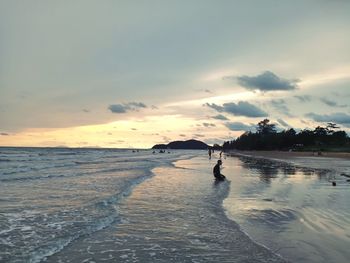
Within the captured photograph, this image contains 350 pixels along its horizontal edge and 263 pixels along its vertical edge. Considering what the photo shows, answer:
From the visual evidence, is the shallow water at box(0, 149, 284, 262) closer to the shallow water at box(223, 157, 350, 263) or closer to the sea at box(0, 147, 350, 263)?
the sea at box(0, 147, 350, 263)

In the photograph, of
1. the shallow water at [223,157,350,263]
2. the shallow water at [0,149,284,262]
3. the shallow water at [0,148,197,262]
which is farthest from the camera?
the shallow water at [0,148,197,262]

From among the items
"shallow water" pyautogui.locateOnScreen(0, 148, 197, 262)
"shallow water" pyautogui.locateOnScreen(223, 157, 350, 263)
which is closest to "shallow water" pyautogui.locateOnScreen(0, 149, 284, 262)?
"shallow water" pyautogui.locateOnScreen(0, 148, 197, 262)

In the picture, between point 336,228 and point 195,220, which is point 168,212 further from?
point 336,228

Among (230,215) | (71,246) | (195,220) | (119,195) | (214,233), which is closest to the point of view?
(71,246)

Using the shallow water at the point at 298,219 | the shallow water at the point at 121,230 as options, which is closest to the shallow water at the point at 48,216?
the shallow water at the point at 121,230

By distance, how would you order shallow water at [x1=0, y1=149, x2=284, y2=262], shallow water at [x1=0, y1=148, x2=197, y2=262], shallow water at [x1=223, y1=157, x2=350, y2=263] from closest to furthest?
shallow water at [x1=0, y1=149, x2=284, y2=262] → shallow water at [x1=223, y1=157, x2=350, y2=263] → shallow water at [x1=0, y1=148, x2=197, y2=262]

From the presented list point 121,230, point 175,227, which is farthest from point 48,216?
point 175,227

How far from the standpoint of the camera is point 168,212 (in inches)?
614

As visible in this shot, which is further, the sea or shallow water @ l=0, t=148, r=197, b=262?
shallow water @ l=0, t=148, r=197, b=262

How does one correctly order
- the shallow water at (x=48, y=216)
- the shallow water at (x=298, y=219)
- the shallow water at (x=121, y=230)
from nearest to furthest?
the shallow water at (x=121, y=230) < the shallow water at (x=298, y=219) < the shallow water at (x=48, y=216)

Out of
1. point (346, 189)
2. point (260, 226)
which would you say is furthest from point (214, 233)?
point (346, 189)

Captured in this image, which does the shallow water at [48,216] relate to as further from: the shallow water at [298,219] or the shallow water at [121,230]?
the shallow water at [298,219]

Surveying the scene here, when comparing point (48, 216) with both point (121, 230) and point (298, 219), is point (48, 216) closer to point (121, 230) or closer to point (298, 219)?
point (121, 230)

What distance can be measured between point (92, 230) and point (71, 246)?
2.02 m
